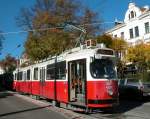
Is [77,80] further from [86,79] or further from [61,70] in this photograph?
[61,70]

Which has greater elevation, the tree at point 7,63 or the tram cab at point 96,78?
the tree at point 7,63

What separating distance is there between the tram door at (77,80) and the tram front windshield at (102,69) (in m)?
0.59

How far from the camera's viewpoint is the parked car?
80.9 feet

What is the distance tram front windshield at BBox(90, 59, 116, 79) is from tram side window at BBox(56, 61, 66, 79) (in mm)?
2968

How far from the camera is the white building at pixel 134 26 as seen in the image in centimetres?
5091

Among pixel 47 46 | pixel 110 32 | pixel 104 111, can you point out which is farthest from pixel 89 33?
pixel 104 111

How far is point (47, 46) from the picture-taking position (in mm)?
39938

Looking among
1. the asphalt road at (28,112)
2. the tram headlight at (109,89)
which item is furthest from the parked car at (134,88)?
the tram headlight at (109,89)

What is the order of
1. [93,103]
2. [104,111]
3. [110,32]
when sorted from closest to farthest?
[93,103]
[104,111]
[110,32]

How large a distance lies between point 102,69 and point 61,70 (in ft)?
12.0

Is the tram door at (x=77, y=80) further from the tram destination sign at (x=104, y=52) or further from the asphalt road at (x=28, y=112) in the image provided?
the asphalt road at (x=28, y=112)

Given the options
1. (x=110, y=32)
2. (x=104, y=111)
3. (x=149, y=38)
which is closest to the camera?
(x=104, y=111)

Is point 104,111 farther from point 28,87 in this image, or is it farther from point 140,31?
point 140,31

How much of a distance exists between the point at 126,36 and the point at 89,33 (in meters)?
15.3
